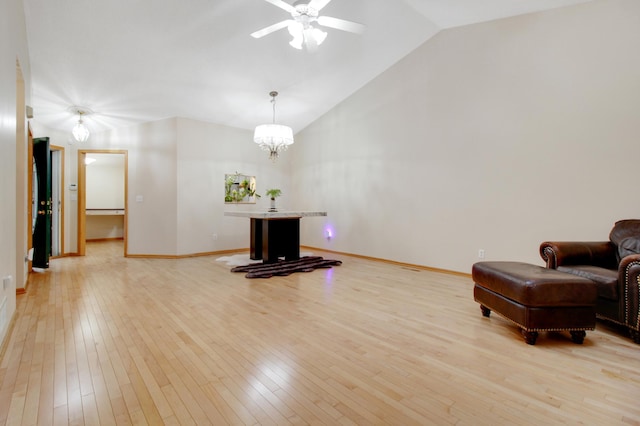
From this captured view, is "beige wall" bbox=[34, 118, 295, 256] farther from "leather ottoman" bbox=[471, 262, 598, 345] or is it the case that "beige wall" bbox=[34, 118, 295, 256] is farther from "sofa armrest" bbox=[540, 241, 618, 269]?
"sofa armrest" bbox=[540, 241, 618, 269]

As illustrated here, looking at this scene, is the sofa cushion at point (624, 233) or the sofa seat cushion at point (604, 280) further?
the sofa cushion at point (624, 233)

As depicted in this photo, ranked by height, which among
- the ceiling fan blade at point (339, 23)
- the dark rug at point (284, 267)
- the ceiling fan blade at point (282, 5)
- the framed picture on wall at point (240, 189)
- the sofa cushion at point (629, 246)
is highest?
the ceiling fan blade at point (339, 23)

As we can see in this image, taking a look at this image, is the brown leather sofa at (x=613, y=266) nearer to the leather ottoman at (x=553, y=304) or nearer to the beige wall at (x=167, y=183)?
the leather ottoman at (x=553, y=304)

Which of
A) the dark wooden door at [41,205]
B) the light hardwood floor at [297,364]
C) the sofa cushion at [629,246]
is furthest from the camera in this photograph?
the dark wooden door at [41,205]

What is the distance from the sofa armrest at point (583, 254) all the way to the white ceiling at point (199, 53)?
9.62ft

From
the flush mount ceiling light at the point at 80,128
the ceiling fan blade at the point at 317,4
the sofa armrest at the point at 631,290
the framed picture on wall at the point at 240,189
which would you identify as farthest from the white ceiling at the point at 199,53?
the sofa armrest at the point at 631,290

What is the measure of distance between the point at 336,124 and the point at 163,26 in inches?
148

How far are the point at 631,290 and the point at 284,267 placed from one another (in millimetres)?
3980

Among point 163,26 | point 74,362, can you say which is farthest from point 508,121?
point 74,362

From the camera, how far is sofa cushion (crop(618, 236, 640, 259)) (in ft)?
9.12

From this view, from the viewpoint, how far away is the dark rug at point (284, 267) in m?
4.52

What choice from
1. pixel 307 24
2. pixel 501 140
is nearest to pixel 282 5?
pixel 307 24

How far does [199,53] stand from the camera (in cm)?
415

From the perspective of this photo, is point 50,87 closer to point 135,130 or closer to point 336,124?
point 135,130
